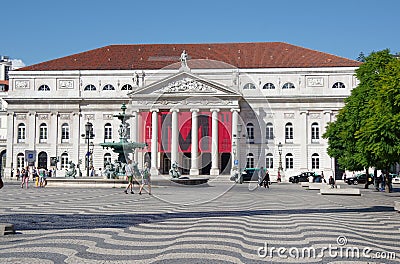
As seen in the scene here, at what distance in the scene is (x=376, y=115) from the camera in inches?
973

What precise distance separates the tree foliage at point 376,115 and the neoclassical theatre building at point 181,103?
91.5 ft

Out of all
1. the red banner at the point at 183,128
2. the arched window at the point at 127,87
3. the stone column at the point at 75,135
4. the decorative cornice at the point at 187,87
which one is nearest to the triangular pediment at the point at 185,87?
the decorative cornice at the point at 187,87

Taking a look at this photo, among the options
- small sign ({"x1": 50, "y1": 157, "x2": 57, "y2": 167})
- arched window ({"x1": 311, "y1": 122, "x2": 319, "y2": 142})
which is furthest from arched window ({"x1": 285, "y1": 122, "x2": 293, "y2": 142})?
small sign ({"x1": 50, "y1": 157, "x2": 57, "y2": 167})

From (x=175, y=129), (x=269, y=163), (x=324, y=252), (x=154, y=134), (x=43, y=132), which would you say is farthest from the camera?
(x=43, y=132)

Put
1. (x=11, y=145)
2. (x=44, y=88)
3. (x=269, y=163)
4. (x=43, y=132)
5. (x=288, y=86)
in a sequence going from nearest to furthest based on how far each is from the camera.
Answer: (x=269, y=163)
(x=288, y=86)
(x=44, y=88)
(x=11, y=145)
(x=43, y=132)

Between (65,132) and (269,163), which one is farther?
(65,132)

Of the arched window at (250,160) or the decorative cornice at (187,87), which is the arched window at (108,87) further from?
the arched window at (250,160)

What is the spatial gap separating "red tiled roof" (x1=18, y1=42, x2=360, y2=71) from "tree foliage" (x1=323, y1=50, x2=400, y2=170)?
1201 inches

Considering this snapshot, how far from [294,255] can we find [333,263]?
0.88 metres

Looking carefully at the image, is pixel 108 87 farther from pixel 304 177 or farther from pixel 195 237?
pixel 195 237

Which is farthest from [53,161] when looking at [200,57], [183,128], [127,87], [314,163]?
[314,163]

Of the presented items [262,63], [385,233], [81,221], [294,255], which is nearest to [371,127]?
[385,233]

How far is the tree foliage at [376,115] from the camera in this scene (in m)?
21.8

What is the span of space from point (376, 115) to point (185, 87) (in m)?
43.1
